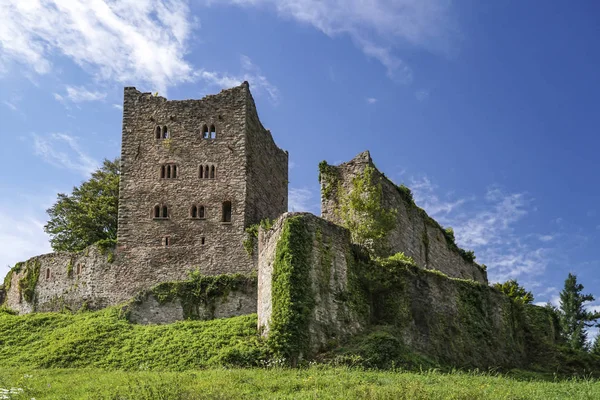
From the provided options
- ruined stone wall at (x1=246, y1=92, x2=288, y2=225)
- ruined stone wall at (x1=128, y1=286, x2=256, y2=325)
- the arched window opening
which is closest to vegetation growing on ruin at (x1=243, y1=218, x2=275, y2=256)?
ruined stone wall at (x1=246, y1=92, x2=288, y2=225)

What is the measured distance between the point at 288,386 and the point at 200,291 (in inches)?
572

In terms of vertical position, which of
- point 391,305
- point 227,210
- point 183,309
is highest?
point 227,210

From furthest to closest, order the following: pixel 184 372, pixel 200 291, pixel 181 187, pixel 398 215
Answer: pixel 181 187 < pixel 398 215 < pixel 200 291 < pixel 184 372

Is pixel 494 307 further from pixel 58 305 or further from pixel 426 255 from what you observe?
pixel 58 305

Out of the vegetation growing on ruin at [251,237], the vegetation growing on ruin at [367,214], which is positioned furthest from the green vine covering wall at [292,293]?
the vegetation growing on ruin at [251,237]

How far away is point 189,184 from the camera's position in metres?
40.3

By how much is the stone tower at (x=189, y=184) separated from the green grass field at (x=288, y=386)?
1883 cm

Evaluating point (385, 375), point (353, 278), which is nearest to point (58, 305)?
point (353, 278)

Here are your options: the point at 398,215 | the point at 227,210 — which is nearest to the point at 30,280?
the point at 227,210

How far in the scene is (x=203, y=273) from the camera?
38062 millimetres

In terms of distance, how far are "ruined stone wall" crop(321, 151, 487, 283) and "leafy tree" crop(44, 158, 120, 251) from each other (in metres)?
18.3

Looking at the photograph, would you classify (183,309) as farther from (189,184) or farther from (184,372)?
(189,184)

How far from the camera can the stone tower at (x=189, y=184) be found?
38.8 metres

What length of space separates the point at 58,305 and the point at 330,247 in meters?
21.3
